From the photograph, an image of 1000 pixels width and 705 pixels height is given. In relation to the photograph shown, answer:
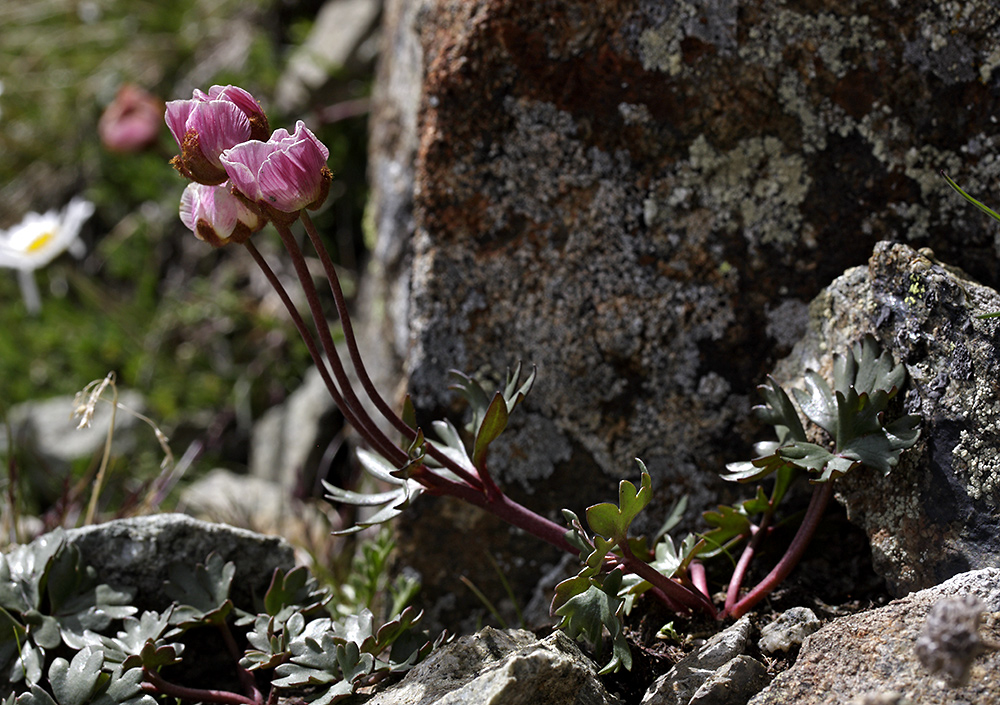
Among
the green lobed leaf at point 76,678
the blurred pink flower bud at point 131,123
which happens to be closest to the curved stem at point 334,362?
the green lobed leaf at point 76,678

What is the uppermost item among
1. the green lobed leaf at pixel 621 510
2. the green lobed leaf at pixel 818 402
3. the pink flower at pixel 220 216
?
the pink flower at pixel 220 216

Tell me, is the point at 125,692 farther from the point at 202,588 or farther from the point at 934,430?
the point at 934,430

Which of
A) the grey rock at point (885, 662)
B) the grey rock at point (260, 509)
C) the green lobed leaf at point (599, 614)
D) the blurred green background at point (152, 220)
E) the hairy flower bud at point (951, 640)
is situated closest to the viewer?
the hairy flower bud at point (951, 640)

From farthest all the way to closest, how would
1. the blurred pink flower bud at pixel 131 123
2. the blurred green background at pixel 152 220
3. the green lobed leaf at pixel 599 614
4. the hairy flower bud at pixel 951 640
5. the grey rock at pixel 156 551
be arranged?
the blurred pink flower bud at pixel 131 123 → the blurred green background at pixel 152 220 → the grey rock at pixel 156 551 → the green lobed leaf at pixel 599 614 → the hairy flower bud at pixel 951 640

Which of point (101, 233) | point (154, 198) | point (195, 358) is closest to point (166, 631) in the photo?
point (195, 358)

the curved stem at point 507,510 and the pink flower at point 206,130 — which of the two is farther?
the curved stem at point 507,510

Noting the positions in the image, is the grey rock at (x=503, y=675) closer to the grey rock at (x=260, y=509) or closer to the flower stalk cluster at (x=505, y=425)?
the flower stalk cluster at (x=505, y=425)

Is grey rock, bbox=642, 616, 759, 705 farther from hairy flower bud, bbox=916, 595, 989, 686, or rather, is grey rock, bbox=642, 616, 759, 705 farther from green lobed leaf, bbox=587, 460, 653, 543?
hairy flower bud, bbox=916, 595, 989, 686
